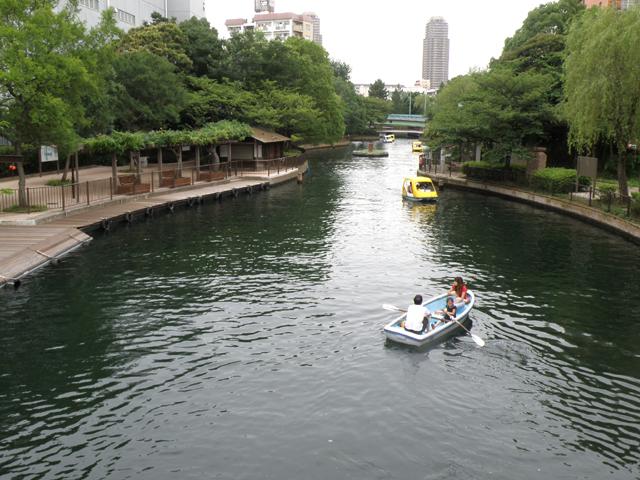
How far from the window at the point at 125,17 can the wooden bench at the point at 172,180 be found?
39.7 m

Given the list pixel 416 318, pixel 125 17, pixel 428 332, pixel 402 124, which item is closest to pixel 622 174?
pixel 428 332

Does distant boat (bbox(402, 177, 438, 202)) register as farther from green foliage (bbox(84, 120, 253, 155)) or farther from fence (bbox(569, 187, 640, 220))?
green foliage (bbox(84, 120, 253, 155))

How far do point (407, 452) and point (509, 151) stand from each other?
4574cm

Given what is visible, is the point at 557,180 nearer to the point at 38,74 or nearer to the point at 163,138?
the point at 163,138

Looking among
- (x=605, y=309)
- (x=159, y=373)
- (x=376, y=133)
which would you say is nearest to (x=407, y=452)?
(x=159, y=373)

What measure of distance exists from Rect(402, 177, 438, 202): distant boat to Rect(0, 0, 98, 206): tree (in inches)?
1042

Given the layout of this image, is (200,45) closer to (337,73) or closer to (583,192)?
(583,192)

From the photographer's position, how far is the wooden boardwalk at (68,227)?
1070 inches

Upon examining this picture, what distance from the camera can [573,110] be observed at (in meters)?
42.3

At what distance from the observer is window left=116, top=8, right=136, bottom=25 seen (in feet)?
278

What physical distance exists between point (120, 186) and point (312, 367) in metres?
32.4

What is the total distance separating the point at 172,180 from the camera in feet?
174

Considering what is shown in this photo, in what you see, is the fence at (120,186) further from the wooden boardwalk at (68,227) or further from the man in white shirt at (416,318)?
the man in white shirt at (416,318)

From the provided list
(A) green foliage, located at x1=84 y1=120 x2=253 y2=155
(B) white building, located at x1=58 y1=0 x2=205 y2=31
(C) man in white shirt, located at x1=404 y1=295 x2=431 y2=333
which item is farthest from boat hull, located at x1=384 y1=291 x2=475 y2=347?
(B) white building, located at x1=58 y1=0 x2=205 y2=31
